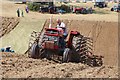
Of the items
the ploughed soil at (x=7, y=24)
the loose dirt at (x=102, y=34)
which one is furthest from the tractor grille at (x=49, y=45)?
the ploughed soil at (x=7, y=24)

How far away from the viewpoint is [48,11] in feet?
138

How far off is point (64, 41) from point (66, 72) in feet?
17.9

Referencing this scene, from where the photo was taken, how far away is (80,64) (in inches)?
511

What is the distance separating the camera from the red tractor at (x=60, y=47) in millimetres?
15664

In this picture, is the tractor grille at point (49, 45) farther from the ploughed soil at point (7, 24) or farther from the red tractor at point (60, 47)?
the ploughed soil at point (7, 24)

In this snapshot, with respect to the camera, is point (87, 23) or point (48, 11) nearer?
point (87, 23)

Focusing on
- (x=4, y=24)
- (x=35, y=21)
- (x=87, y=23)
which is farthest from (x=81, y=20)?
(x=4, y=24)

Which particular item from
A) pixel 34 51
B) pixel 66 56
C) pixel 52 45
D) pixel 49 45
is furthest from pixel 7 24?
pixel 66 56

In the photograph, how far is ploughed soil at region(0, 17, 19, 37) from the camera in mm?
30703

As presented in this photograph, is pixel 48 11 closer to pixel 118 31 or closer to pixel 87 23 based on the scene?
pixel 87 23

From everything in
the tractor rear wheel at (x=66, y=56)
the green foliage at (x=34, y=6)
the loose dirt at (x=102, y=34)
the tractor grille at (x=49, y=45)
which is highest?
the green foliage at (x=34, y=6)

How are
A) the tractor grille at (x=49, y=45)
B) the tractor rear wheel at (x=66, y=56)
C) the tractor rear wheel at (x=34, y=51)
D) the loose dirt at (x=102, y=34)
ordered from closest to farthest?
the tractor rear wheel at (x=66, y=56) < the tractor grille at (x=49, y=45) < the tractor rear wheel at (x=34, y=51) < the loose dirt at (x=102, y=34)

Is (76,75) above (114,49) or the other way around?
above

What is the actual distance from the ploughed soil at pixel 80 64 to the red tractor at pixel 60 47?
901mm
